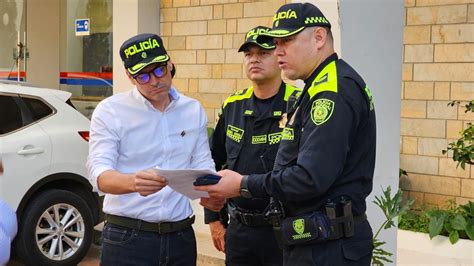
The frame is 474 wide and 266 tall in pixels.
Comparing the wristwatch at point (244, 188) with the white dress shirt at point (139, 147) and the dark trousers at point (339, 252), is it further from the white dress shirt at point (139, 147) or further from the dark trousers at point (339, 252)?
the white dress shirt at point (139, 147)

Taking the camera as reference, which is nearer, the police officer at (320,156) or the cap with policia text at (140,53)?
the police officer at (320,156)

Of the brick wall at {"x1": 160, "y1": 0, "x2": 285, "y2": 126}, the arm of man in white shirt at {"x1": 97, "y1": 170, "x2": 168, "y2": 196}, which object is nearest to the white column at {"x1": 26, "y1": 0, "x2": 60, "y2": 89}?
the brick wall at {"x1": 160, "y1": 0, "x2": 285, "y2": 126}

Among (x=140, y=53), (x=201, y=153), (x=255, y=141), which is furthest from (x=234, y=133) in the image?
(x=140, y=53)

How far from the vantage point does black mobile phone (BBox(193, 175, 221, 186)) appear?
292cm

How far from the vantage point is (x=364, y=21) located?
Result: 14.0 ft

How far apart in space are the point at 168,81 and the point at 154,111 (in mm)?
158

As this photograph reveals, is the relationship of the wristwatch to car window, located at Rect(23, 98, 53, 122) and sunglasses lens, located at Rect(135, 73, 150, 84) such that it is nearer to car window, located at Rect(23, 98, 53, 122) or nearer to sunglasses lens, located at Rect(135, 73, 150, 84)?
sunglasses lens, located at Rect(135, 73, 150, 84)

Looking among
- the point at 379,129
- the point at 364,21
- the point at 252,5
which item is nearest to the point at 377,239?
the point at 379,129

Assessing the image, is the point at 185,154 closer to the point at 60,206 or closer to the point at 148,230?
the point at 148,230


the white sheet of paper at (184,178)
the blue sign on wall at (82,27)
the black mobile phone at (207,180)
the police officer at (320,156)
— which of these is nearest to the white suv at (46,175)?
the white sheet of paper at (184,178)

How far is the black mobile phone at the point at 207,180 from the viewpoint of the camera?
9.59 ft

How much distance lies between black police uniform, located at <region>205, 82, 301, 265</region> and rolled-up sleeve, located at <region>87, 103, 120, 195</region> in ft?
2.73

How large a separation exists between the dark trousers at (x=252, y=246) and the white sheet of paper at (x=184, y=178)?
57 centimetres

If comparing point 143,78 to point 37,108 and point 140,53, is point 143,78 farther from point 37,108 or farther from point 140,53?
point 37,108
